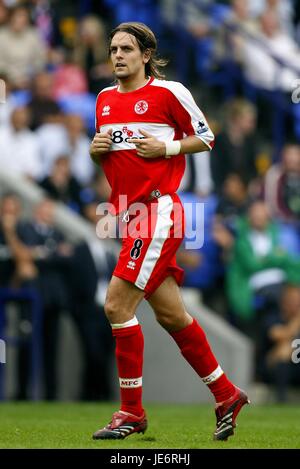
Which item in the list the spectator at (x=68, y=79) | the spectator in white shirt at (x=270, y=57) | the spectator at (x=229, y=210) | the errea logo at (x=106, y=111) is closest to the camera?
the errea logo at (x=106, y=111)

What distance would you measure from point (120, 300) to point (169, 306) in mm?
309

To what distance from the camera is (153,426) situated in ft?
30.7

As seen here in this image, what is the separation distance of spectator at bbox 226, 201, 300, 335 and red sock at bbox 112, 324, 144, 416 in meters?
6.55

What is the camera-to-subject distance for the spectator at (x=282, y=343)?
13875 millimetres

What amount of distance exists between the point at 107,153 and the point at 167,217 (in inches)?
21.2

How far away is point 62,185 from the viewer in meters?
15.0

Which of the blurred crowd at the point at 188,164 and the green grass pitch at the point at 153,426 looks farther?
the blurred crowd at the point at 188,164

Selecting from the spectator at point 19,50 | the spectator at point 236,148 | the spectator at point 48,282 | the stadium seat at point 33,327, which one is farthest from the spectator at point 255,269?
the spectator at point 19,50

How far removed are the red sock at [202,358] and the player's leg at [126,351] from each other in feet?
0.91

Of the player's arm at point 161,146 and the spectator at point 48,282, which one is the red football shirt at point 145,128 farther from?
the spectator at point 48,282
